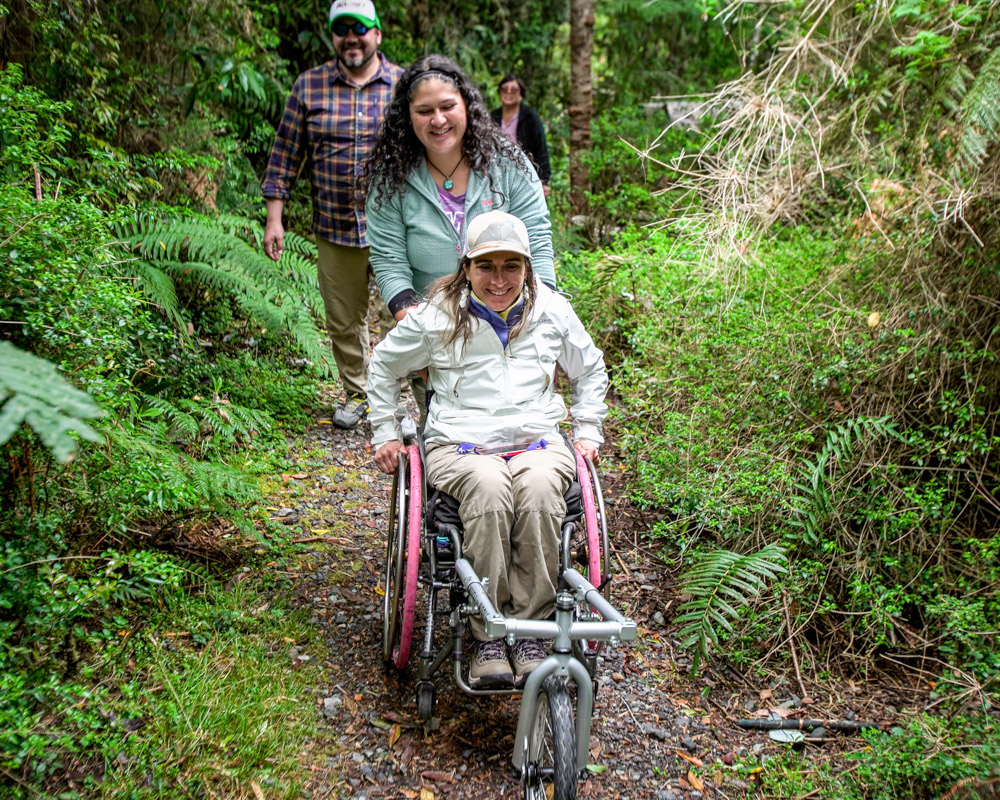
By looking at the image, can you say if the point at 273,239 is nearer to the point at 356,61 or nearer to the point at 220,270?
the point at 220,270

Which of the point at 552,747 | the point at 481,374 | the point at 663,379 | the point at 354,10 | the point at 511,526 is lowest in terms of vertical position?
the point at 552,747

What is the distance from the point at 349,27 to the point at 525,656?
3554mm

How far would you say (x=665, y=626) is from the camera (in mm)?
3637

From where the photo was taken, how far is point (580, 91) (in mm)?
8227

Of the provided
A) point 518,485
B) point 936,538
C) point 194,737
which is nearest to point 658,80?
point 936,538

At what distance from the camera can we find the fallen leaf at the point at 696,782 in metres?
2.76

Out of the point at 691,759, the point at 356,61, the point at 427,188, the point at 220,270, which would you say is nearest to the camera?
the point at 691,759

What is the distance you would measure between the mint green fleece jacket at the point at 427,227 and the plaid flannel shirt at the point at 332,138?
4.15ft

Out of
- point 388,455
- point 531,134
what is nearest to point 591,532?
point 388,455

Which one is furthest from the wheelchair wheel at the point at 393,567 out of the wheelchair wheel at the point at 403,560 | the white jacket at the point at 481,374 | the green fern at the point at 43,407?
the green fern at the point at 43,407

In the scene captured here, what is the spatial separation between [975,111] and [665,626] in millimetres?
2689

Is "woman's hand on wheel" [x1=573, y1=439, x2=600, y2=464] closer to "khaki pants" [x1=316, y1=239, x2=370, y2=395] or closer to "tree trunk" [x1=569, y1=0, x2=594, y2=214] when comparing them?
"khaki pants" [x1=316, y1=239, x2=370, y2=395]

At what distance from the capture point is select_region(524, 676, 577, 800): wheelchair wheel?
215 centimetres

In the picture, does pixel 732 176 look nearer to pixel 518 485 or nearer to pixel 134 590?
pixel 518 485
